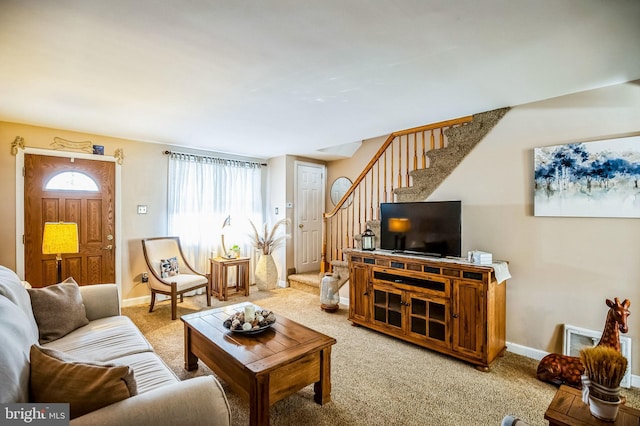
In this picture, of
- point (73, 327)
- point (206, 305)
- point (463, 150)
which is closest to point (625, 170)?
point (463, 150)

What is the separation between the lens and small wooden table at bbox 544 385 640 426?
4.30 ft

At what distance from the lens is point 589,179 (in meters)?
2.56

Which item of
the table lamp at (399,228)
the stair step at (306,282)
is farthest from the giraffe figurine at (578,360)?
the stair step at (306,282)

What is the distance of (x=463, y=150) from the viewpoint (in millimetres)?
3275

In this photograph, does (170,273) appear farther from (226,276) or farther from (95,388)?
(95,388)

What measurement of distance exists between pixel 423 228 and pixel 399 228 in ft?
0.98

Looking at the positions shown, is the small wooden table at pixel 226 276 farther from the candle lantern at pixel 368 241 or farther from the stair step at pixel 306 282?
the candle lantern at pixel 368 241

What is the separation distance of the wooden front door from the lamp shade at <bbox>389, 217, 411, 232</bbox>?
377 cm

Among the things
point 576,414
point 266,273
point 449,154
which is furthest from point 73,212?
point 576,414

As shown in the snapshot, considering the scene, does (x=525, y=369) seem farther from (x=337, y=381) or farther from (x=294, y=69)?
Answer: (x=294, y=69)

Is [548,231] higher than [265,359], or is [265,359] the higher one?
[548,231]

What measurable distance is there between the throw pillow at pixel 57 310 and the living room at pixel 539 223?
2.01 meters

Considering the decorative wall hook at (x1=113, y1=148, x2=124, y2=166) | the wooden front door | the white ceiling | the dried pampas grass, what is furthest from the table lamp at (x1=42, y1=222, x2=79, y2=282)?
the dried pampas grass

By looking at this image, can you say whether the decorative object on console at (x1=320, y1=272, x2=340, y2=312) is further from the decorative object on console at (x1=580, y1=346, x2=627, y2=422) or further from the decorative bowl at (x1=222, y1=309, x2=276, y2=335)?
the decorative object on console at (x1=580, y1=346, x2=627, y2=422)
